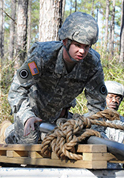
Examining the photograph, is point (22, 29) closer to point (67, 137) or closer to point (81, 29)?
point (81, 29)

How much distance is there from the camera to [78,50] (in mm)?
2799

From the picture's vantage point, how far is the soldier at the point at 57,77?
2.84 meters

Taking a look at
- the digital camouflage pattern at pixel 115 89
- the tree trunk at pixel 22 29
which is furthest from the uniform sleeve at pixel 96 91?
the tree trunk at pixel 22 29

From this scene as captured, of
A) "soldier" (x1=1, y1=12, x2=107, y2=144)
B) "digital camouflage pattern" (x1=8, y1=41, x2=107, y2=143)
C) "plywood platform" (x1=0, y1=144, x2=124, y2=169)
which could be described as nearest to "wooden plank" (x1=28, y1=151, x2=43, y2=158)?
"plywood platform" (x1=0, y1=144, x2=124, y2=169)

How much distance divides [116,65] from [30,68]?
654 cm

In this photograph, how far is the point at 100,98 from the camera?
11.7 feet

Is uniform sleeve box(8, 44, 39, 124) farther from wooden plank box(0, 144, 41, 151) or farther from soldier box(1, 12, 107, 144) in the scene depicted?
wooden plank box(0, 144, 41, 151)

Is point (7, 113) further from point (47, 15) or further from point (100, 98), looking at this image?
point (100, 98)

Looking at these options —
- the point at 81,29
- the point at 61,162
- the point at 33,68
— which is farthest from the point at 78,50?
the point at 61,162

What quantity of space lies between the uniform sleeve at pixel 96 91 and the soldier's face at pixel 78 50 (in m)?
0.63

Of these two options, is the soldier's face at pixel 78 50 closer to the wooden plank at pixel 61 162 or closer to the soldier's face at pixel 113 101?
the wooden plank at pixel 61 162

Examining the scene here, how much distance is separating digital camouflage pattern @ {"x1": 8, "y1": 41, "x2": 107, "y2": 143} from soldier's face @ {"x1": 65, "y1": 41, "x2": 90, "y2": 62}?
0.31 m

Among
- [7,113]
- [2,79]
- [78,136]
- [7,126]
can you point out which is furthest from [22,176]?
[2,79]

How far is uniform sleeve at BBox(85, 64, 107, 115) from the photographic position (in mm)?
3455
